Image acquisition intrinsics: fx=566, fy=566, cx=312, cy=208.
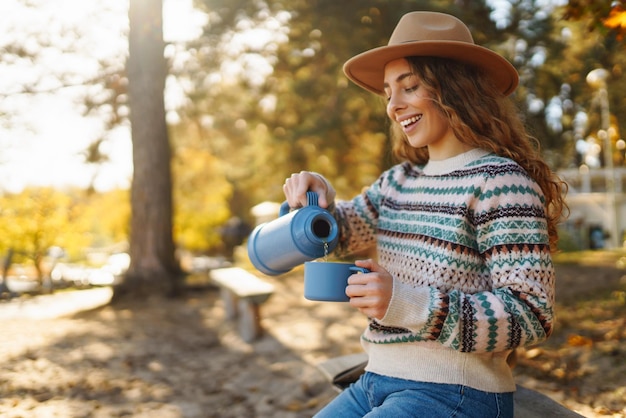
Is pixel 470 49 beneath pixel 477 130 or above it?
above

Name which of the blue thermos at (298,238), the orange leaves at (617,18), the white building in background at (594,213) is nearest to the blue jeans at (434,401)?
the blue thermos at (298,238)

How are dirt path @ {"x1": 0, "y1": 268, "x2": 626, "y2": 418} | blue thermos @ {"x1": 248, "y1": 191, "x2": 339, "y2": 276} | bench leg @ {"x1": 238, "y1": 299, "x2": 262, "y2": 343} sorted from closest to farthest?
blue thermos @ {"x1": 248, "y1": 191, "x2": 339, "y2": 276}, dirt path @ {"x1": 0, "y1": 268, "x2": 626, "y2": 418}, bench leg @ {"x1": 238, "y1": 299, "x2": 262, "y2": 343}

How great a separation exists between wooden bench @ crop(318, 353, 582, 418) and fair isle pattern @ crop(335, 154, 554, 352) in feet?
2.31

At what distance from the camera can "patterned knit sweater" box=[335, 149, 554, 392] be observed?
1.56 m

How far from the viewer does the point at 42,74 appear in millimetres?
8672

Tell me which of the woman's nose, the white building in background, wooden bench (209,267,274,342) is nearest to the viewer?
the woman's nose

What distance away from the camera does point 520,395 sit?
94.8 inches

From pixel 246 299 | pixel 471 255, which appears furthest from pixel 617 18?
pixel 246 299

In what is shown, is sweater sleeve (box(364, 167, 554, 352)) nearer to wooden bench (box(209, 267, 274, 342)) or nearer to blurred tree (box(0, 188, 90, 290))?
wooden bench (box(209, 267, 274, 342))

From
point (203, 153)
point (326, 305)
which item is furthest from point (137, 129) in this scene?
point (203, 153)

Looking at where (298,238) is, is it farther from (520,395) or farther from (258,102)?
(258,102)

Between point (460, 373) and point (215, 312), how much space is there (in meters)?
5.38

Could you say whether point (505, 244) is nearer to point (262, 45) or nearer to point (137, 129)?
point (137, 129)

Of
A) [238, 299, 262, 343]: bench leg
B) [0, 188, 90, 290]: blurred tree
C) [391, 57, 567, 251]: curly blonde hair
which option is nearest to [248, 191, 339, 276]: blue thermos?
[391, 57, 567, 251]: curly blonde hair
